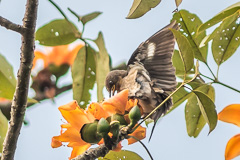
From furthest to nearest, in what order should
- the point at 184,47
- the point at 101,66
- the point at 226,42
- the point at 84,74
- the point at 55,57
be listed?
1. the point at 55,57
2. the point at 84,74
3. the point at 101,66
4. the point at 226,42
5. the point at 184,47

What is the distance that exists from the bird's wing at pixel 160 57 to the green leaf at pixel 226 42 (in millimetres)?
156

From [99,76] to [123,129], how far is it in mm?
503

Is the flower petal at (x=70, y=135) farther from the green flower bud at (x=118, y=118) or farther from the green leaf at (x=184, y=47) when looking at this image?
the green leaf at (x=184, y=47)

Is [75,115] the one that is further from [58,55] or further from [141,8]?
[58,55]

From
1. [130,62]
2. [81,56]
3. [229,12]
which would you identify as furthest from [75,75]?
[229,12]

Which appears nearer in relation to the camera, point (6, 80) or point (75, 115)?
point (75, 115)

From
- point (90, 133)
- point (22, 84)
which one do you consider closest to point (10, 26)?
point (22, 84)

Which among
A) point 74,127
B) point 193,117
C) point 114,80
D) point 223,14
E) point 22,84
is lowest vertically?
point 193,117

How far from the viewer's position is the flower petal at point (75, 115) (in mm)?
1236

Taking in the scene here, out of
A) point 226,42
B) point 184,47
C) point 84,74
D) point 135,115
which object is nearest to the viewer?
point 135,115

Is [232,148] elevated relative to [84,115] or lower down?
lower down

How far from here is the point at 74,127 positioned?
1.25 meters

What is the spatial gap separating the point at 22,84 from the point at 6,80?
12.4 inches

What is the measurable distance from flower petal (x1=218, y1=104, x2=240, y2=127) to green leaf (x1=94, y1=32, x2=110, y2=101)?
497mm
